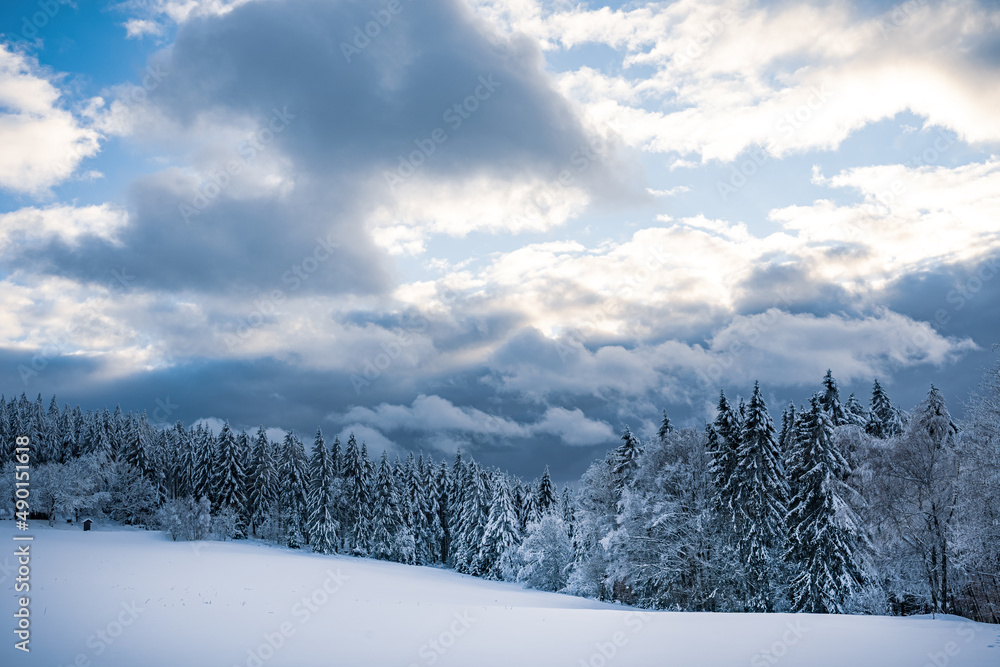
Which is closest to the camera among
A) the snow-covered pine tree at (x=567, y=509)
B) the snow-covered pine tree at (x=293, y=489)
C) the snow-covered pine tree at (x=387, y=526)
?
the snow-covered pine tree at (x=567, y=509)

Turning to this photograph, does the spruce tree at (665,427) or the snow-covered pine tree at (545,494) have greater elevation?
the spruce tree at (665,427)

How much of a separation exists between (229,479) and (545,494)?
147 feet

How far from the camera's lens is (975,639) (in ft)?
54.4

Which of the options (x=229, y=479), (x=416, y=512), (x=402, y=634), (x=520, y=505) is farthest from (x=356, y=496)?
(x=402, y=634)

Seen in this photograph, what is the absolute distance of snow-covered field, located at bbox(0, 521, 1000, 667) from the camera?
1641 centimetres

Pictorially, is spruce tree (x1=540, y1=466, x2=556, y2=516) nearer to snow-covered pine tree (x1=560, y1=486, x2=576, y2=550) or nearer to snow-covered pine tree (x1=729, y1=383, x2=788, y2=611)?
snow-covered pine tree (x1=560, y1=486, x2=576, y2=550)

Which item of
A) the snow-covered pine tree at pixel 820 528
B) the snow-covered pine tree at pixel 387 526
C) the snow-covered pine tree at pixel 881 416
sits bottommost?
the snow-covered pine tree at pixel 387 526

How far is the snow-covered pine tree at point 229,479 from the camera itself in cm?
7775

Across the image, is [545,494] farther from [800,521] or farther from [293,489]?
[800,521]

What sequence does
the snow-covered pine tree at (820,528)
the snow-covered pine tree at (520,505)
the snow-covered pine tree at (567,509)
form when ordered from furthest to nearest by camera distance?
the snow-covered pine tree at (520,505) < the snow-covered pine tree at (567,509) < the snow-covered pine tree at (820,528)

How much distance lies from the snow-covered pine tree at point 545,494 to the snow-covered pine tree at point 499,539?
7737mm

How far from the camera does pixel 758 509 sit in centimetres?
3766

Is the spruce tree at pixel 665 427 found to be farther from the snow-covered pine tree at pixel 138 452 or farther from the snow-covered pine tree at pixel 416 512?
the snow-covered pine tree at pixel 138 452

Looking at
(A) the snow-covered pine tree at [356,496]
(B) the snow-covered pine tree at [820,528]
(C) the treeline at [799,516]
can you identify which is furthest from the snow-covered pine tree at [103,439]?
(B) the snow-covered pine tree at [820,528]
